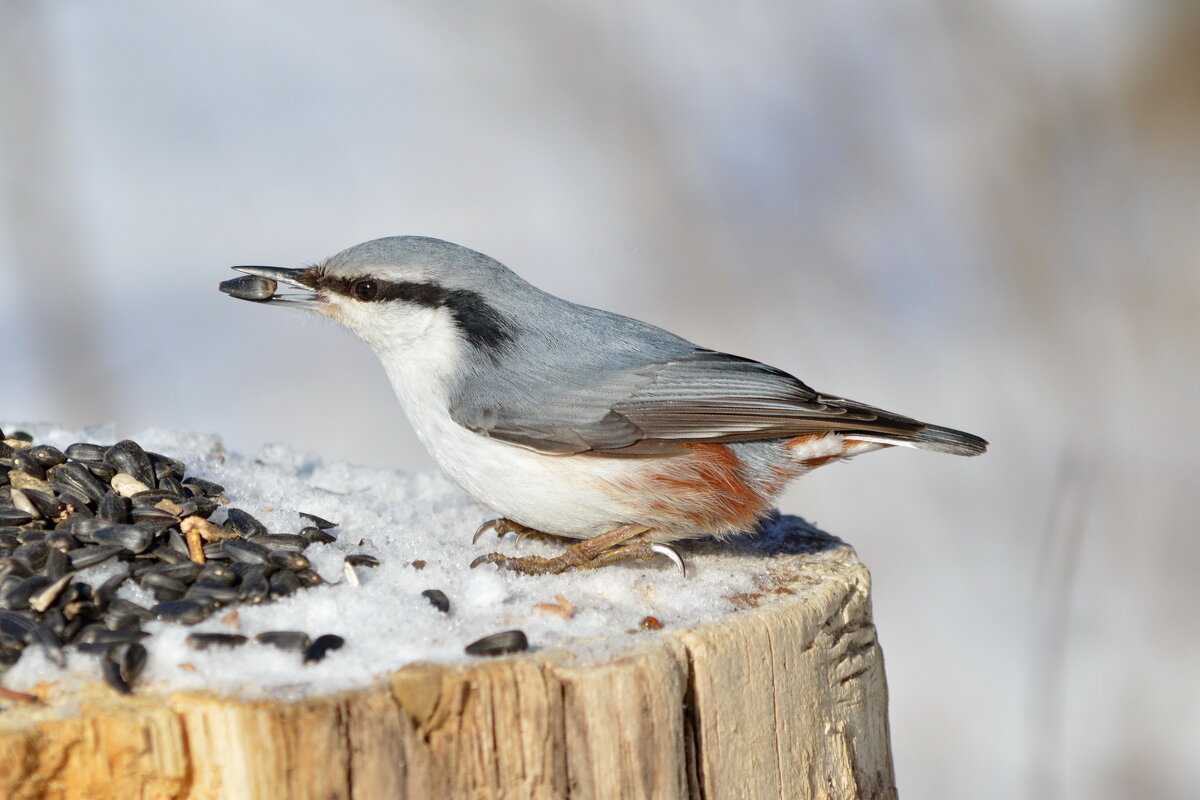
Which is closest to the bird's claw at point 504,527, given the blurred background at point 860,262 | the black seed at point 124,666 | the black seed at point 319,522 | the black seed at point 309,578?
the black seed at point 319,522

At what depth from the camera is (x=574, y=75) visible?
8148 millimetres

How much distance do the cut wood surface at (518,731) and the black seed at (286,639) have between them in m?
0.23

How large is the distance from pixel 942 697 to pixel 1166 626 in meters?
1.42

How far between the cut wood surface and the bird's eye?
1.57 meters

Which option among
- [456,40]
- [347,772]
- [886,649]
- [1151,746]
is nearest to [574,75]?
[456,40]

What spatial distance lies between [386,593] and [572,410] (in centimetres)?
91

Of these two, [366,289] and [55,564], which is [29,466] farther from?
[366,289]

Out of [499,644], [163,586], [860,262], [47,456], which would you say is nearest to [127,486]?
[47,456]

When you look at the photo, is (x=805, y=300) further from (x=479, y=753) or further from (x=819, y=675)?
(x=479, y=753)

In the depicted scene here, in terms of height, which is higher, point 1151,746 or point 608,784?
point 608,784

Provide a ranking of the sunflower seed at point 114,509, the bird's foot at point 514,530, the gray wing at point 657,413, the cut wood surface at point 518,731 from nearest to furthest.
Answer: the cut wood surface at point 518,731
the sunflower seed at point 114,509
the gray wing at point 657,413
the bird's foot at point 514,530

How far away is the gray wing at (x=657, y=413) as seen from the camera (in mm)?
3322

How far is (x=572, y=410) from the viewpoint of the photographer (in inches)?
132

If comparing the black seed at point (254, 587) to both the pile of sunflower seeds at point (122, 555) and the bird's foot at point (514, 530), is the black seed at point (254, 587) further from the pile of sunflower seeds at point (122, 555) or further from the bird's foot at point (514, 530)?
the bird's foot at point (514, 530)
